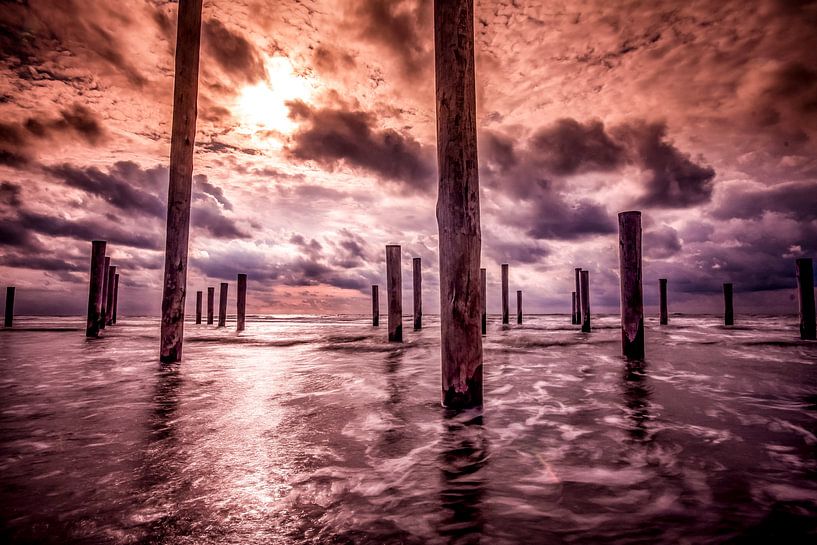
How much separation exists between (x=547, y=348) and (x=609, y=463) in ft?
25.9

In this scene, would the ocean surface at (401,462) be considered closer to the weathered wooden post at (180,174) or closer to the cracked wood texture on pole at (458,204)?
the cracked wood texture on pole at (458,204)

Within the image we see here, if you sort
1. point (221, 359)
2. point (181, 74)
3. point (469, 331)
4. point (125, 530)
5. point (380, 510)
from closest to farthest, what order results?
point (125, 530)
point (380, 510)
point (469, 331)
point (181, 74)
point (221, 359)

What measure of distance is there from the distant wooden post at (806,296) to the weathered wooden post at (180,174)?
1440cm

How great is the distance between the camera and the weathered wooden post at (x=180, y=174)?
5.91 metres

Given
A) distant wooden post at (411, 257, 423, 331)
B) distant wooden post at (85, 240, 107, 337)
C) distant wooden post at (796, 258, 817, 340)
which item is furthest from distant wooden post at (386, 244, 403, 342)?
distant wooden post at (796, 258, 817, 340)

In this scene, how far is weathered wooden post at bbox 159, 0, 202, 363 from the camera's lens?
233 inches

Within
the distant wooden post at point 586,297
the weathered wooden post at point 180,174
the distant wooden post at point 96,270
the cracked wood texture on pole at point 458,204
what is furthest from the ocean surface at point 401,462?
the distant wooden post at point 586,297

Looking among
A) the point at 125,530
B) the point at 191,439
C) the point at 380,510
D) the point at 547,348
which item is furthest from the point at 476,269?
the point at 547,348

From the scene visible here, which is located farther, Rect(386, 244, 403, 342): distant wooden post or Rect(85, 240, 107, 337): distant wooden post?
Rect(85, 240, 107, 337): distant wooden post

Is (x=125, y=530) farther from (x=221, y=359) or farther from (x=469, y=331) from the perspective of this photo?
(x=221, y=359)

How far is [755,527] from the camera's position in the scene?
1.64 m

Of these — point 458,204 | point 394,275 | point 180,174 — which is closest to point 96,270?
point 180,174

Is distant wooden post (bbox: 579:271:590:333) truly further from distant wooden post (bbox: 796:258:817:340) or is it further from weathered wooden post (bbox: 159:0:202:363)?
weathered wooden post (bbox: 159:0:202:363)

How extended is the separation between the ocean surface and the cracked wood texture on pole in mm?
471
